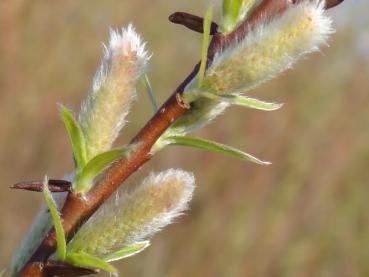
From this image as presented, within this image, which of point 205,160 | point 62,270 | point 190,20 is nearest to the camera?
point 62,270

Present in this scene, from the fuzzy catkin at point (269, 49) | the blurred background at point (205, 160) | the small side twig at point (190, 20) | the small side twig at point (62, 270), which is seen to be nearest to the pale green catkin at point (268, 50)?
the fuzzy catkin at point (269, 49)

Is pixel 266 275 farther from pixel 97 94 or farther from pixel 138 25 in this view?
pixel 97 94

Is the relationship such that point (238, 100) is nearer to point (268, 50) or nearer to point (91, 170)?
point (268, 50)

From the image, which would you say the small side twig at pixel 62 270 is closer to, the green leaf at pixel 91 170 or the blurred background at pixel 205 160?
the green leaf at pixel 91 170

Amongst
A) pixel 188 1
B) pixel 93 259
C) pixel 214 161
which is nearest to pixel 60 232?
pixel 93 259

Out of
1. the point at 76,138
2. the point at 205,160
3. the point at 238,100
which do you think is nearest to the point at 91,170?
the point at 76,138

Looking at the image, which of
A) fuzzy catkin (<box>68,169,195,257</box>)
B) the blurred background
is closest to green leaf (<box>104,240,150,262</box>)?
fuzzy catkin (<box>68,169,195,257</box>)
